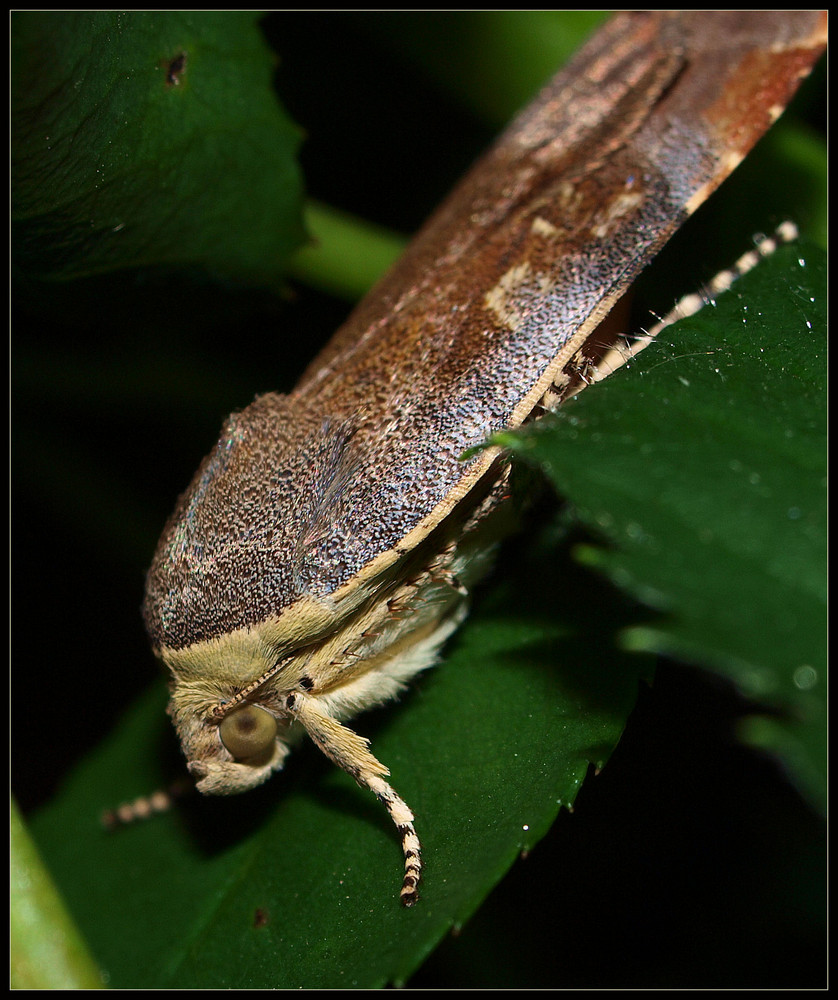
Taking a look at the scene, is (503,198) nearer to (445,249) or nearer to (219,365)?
(445,249)

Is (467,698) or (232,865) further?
(232,865)

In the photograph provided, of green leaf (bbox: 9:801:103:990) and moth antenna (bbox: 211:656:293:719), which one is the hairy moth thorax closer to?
moth antenna (bbox: 211:656:293:719)

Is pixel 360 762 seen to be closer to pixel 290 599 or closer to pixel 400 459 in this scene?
pixel 290 599

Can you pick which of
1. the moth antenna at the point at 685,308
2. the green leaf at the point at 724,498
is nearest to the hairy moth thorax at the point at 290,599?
the moth antenna at the point at 685,308

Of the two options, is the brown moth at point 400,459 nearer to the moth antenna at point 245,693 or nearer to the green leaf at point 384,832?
the moth antenna at point 245,693

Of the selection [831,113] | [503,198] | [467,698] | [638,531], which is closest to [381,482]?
[467,698]

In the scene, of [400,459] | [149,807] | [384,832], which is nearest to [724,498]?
[400,459]
